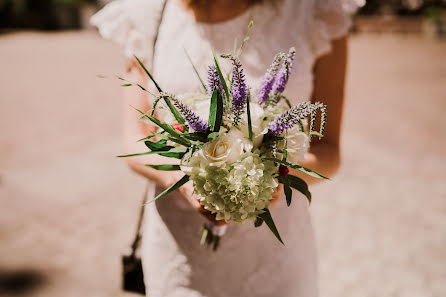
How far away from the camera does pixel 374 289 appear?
390cm

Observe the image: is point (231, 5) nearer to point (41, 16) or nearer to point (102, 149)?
point (102, 149)

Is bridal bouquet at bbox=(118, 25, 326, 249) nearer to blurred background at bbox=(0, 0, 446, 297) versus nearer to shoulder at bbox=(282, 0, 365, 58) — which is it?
shoulder at bbox=(282, 0, 365, 58)

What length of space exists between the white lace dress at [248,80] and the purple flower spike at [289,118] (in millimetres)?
408

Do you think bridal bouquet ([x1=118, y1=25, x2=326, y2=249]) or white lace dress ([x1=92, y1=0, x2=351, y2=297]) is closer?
bridal bouquet ([x1=118, y1=25, x2=326, y2=249])

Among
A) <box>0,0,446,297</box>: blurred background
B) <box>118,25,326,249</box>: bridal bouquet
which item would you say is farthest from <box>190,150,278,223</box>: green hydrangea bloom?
<box>0,0,446,297</box>: blurred background

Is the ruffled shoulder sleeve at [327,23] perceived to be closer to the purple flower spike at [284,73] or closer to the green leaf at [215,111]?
the purple flower spike at [284,73]

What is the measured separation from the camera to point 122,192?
586cm

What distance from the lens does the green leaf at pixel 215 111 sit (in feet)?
3.42

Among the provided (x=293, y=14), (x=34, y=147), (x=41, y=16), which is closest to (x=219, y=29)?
(x=293, y=14)

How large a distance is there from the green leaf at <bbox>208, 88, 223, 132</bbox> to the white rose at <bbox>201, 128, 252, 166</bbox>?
0.12 ft

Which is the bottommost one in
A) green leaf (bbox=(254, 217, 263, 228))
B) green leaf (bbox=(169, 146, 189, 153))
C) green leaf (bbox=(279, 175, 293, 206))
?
green leaf (bbox=(254, 217, 263, 228))

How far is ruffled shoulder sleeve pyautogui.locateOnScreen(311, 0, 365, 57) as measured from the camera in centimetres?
144

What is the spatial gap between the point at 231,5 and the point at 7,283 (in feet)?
12.5

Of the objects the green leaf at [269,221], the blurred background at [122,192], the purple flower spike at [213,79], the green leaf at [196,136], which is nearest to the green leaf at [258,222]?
the green leaf at [269,221]
